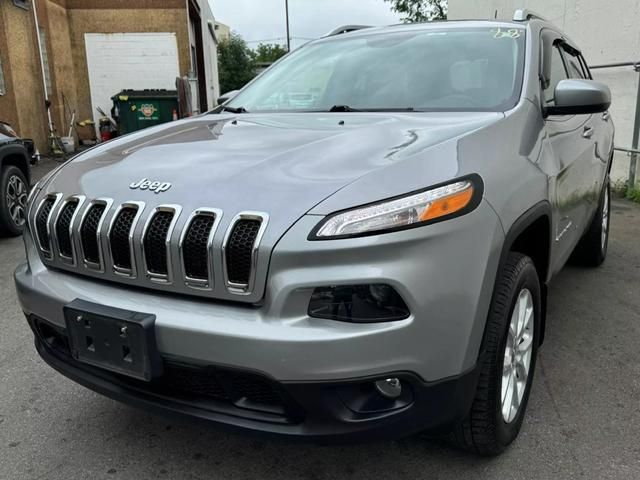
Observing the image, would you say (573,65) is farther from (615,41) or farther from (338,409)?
(615,41)

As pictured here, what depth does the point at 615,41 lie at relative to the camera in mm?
7867

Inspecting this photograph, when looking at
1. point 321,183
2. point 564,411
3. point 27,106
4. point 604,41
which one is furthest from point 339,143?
point 27,106

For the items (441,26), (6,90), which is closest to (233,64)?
(6,90)

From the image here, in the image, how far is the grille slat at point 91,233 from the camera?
6.73ft

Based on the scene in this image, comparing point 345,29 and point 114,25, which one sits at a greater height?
point 114,25

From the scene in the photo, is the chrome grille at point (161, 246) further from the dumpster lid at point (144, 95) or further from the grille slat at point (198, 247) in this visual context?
the dumpster lid at point (144, 95)

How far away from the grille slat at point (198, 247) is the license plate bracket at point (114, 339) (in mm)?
194

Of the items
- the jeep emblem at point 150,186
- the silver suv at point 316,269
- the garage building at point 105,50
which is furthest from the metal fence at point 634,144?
the garage building at point 105,50

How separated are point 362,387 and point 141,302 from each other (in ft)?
2.49

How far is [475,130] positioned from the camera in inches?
85.6

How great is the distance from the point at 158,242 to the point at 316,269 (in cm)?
54

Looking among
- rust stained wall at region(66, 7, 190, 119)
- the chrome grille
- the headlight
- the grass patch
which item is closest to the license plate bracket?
the chrome grille

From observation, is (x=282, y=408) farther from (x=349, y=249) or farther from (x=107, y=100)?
(x=107, y=100)

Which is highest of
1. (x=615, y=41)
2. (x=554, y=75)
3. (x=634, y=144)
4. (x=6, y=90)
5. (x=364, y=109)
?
(x=615, y=41)
